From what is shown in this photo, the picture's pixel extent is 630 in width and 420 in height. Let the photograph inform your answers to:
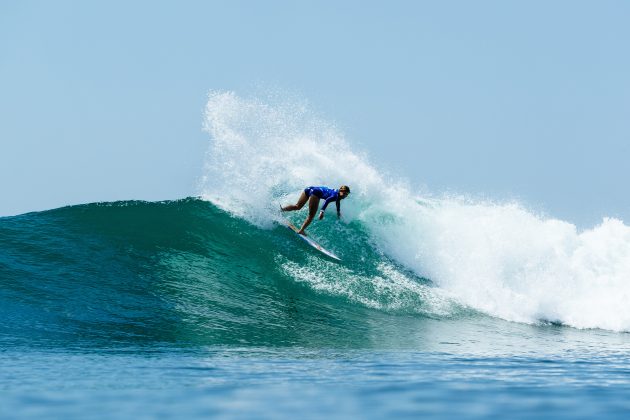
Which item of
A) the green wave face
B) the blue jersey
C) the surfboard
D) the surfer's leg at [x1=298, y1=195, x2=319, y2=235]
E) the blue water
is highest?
the blue jersey

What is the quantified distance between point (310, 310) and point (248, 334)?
225 cm

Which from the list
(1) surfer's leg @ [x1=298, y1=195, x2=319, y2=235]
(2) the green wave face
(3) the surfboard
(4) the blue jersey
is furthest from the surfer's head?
(2) the green wave face

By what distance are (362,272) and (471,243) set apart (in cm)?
365

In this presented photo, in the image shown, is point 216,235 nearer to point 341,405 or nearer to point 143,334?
point 143,334

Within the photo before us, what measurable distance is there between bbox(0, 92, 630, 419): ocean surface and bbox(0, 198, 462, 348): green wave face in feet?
0.16

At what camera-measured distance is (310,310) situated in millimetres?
11211

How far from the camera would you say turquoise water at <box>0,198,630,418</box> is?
16.3 ft

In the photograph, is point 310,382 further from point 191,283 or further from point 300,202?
point 300,202

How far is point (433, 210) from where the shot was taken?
56.1ft

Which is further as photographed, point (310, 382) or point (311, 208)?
point (311, 208)

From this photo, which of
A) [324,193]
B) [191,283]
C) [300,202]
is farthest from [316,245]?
[191,283]

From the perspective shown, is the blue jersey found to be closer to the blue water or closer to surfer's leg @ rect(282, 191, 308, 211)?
surfer's leg @ rect(282, 191, 308, 211)

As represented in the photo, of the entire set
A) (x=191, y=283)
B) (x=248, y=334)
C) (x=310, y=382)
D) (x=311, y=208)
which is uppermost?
(x=311, y=208)

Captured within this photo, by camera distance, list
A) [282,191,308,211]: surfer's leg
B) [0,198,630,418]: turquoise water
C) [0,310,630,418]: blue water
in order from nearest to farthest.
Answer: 1. [0,310,630,418]: blue water
2. [0,198,630,418]: turquoise water
3. [282,191,308,211]: surfer's leg
